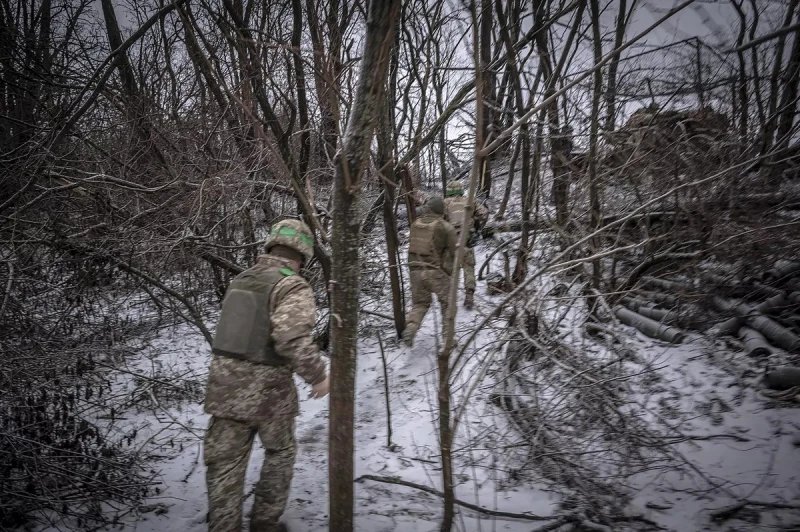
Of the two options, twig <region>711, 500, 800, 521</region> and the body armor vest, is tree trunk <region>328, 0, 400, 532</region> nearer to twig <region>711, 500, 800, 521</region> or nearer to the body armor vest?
the body armor vest

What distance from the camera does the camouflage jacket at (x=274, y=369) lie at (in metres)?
2.41

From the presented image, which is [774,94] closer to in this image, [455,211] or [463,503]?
[455,211]

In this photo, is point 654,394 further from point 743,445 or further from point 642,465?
point 642,465

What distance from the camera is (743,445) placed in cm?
301

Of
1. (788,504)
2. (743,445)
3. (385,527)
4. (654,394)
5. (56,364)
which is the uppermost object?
(56,364)

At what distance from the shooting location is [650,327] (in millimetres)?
4578

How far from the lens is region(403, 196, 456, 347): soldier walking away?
17.4ft

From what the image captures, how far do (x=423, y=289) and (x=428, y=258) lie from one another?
399 mm

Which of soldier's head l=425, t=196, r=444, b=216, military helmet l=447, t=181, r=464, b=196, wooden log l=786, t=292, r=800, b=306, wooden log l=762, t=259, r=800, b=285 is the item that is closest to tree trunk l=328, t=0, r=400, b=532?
soldier's head l=425, t=196, r=444, b=216

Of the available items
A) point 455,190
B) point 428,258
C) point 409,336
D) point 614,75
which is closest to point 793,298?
point 614,75

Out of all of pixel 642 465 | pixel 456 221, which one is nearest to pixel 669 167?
pixel 456 221

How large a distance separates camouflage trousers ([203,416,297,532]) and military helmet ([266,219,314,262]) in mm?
1007

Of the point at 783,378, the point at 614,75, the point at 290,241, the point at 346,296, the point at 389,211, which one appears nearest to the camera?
the point at 346,296

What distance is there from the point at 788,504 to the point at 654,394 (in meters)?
1.35
